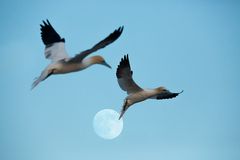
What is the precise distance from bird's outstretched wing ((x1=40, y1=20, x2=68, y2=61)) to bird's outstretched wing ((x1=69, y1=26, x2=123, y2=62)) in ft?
7.33

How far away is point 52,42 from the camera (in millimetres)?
14195

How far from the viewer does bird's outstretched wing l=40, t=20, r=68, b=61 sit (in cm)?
1364

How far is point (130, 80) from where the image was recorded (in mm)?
14570

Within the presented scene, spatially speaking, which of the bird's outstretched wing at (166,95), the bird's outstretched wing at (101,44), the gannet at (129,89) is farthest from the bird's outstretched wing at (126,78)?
the bird's outstretched wing at (101,44)

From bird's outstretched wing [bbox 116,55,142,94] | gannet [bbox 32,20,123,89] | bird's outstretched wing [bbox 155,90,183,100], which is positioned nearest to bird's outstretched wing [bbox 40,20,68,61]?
gannet [bbox 32,20,123,89]

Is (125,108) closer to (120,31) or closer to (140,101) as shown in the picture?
(140,101)

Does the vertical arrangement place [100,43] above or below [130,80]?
below

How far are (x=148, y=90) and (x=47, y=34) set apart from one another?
402 cm

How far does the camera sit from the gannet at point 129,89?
14508mm

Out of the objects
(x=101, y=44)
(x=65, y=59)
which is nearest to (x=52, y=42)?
(x=65, y=59)

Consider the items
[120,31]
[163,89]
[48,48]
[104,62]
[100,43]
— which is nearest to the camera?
[100,43]

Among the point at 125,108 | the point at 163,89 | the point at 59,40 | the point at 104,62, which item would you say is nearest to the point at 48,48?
the point at 59,40

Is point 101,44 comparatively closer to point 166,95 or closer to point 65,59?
point 65,59

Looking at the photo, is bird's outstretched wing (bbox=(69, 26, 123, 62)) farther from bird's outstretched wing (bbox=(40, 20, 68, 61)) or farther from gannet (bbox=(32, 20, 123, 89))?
bird's outstretched wing (bbox=(40, 20, 68, 61))
